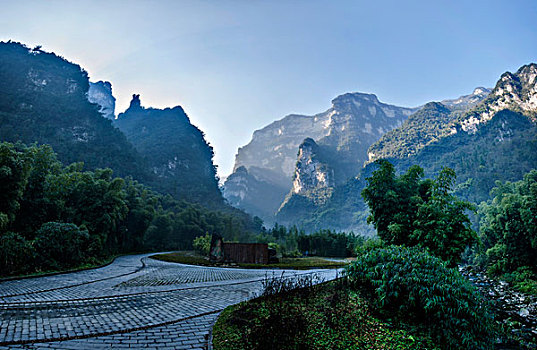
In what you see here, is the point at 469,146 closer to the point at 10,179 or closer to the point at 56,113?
the point at 10,179

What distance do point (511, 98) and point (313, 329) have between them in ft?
347

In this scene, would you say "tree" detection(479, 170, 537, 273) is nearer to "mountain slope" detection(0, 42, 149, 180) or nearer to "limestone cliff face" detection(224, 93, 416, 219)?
"mountain slope" detection(0, 42, 149, 180)

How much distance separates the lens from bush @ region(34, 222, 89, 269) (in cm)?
1227

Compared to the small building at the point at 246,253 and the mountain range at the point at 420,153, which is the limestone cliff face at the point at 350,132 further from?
the small building at the point at 246,253

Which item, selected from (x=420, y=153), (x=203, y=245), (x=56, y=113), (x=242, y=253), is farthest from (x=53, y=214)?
(x=420, y=153)

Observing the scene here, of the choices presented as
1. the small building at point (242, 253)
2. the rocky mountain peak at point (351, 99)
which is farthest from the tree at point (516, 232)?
the rocky mountain peak at point (351, 99)

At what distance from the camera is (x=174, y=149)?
291 feet

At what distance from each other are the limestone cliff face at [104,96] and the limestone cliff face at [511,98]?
130 m

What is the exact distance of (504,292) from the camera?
51.6 feet

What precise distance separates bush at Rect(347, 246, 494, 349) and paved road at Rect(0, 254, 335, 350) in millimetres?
3149

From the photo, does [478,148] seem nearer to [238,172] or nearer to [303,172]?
[303,172]

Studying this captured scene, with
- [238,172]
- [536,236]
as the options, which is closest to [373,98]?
[238,172]

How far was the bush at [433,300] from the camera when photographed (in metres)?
4.54

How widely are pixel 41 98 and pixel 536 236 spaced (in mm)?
73179
